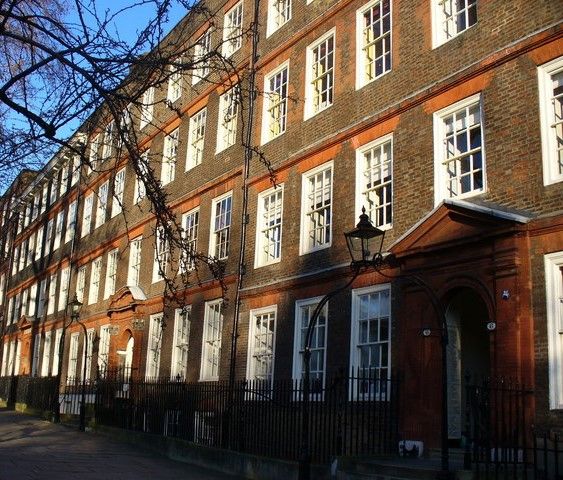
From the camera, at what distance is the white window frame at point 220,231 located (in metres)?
20.0

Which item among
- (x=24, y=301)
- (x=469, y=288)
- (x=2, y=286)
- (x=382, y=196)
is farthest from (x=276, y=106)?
(x=2, y=286)

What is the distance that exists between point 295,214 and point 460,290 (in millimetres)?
5591

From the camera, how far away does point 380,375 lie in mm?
13344

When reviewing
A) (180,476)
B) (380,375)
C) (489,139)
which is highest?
(489,139)

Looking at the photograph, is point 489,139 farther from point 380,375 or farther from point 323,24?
point 323,24

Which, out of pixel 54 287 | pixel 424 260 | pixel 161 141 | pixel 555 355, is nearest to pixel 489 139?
pixel 424 260

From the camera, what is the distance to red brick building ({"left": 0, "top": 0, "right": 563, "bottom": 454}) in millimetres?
10797

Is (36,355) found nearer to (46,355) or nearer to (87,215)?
(46,355)

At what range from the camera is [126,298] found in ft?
80.1

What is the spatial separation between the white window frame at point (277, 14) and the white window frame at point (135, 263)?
897cm

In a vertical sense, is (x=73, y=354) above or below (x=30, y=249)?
Answer: below

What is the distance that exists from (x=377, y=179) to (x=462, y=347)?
3.90 meters

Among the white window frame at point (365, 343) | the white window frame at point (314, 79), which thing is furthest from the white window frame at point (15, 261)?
the white window frame at point (365, 343)

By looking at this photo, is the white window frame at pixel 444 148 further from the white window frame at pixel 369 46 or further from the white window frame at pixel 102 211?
the white window frame at pixel 102 211
